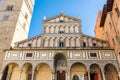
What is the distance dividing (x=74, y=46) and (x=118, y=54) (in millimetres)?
5934

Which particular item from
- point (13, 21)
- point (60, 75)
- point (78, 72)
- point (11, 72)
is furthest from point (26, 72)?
point (13, 21)

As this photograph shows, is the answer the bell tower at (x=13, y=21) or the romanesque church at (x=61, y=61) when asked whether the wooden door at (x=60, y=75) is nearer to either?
the romanesque church at (x=61, y=61)

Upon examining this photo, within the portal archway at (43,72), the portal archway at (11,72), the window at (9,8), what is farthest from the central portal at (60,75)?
the window at (9,8)

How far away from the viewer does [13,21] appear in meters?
21.6

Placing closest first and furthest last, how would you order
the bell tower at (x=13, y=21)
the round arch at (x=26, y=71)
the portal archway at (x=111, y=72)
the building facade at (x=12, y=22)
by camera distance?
the portal archway at (x=111, y=72) → the round arch at (x=26, y=71) → the building facade at (x=12, y=22) → the bell tower at (x=13, y=21)

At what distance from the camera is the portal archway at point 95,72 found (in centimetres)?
1775

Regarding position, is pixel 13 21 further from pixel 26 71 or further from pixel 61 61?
pixel 61 61

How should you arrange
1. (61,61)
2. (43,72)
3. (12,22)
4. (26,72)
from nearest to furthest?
1. (43,72)
2. (26,72)
3. (61,61)
4. (12,22)

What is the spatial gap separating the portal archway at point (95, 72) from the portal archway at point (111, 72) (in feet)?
3.10

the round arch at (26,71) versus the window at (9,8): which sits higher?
the window at (9,8)

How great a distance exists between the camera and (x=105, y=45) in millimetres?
19531

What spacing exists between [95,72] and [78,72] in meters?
2.32

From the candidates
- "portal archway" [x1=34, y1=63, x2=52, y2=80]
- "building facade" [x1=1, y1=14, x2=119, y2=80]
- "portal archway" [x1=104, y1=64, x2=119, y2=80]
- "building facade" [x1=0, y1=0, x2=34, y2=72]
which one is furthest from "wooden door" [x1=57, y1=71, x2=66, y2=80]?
"building facade" [x1=0, y1=0, x2=34, y2=72]

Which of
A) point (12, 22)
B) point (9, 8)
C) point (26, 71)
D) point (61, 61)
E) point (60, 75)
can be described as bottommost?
point (60, 75)
